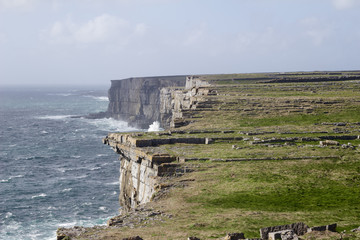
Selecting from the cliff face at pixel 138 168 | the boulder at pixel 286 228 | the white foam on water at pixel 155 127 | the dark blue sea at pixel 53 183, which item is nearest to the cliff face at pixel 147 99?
the white foam on water at pixel 155 127

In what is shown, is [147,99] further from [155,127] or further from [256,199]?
[256,199]

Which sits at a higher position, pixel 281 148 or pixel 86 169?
pixel 281 148

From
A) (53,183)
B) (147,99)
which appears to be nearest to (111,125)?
(147,99)

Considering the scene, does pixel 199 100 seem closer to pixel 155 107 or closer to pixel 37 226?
pixel 37 226

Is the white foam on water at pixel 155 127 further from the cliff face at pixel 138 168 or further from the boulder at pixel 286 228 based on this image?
the boulder at pixel 286 228

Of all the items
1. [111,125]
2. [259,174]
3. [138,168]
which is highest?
[259,174]

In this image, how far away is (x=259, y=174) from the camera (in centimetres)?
3678

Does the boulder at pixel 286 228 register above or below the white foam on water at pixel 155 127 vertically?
above

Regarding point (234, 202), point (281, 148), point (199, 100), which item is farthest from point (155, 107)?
point (234, 202)

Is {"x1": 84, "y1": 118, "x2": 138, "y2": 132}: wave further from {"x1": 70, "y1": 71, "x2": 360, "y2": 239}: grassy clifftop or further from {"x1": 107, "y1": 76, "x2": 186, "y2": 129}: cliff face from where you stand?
{"x1": 70, "y1": 71, "x2": 360, "y2": 239}: grassy clifftop

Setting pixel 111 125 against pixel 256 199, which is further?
pixel 111 125

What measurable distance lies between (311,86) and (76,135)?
72333 mm

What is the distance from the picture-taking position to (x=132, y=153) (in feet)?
138

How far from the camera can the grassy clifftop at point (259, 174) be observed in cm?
2678
